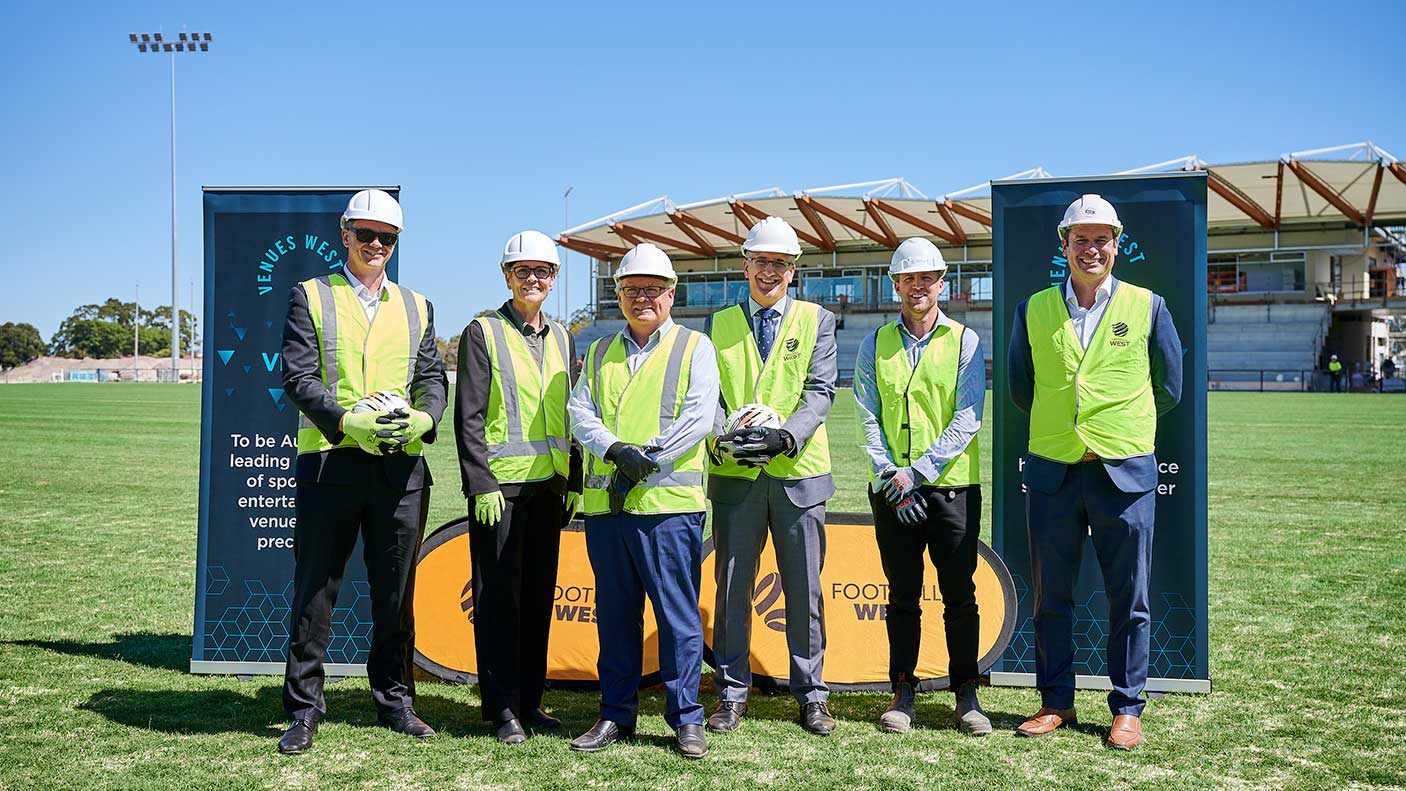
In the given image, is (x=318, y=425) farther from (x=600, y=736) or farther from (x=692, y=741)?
(x=692, y=741)

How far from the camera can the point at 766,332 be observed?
16.9 ft

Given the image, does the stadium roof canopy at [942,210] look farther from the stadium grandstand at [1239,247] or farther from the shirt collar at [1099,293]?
the shirt collar at [1099,293]

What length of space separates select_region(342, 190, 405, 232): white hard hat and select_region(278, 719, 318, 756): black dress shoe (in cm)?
226

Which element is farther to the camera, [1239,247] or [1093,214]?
[1239,247]

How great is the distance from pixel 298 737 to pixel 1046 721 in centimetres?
337

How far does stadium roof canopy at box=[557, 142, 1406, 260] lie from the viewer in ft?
148

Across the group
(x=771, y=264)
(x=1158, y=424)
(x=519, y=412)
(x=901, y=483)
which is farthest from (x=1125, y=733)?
(x=519, y=412)

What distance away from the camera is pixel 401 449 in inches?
188

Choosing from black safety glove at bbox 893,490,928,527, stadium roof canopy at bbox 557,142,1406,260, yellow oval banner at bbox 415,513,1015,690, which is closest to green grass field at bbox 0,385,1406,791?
yellow oval banner at bbox 415,513,1015,690

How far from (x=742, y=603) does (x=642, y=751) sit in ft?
2.78

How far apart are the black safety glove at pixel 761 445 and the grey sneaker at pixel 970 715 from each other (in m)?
1.48

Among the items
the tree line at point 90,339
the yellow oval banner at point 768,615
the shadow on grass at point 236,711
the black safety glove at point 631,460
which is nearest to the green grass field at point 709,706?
the shadow on grass at point 236,711

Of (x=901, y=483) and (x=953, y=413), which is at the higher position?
(x=953, y=413)

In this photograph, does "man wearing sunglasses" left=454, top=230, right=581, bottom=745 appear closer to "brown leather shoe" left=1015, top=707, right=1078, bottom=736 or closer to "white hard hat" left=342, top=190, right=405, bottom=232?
"white hard hat" left=342, top=190, right=405, bottom=232
